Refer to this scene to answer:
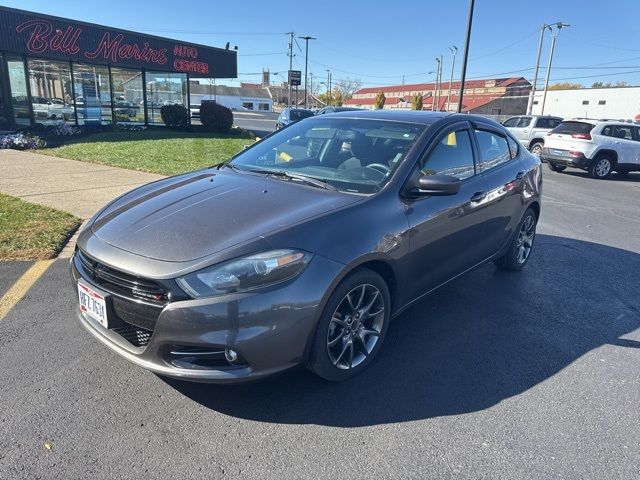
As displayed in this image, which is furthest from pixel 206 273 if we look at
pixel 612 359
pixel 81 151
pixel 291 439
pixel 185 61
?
pixel 185 61

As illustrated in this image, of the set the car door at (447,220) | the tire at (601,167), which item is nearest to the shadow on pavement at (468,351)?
the car door at (447,220)

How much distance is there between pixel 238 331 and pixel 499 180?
118 inches

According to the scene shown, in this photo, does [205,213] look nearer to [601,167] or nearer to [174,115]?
[601,167]

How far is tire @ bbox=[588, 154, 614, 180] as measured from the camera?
47.1ft

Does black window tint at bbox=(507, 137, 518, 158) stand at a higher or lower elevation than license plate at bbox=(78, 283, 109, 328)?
higher

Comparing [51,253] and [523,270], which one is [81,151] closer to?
[51,253]

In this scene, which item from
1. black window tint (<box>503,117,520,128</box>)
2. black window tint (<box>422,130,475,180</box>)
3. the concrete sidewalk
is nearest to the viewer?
black window tint (<box>422,130,475,180</box>)

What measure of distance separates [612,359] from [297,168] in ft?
8.99

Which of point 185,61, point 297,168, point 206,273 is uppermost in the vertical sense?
point 185,61

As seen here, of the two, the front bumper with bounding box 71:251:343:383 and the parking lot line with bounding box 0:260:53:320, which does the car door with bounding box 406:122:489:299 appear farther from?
the parking lot line with bounding box 0:260:53:320

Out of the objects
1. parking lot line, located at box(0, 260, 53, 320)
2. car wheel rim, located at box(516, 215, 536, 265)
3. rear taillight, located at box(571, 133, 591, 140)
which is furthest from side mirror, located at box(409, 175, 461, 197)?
rear taillight, located at box(571, 133, 591, 140)

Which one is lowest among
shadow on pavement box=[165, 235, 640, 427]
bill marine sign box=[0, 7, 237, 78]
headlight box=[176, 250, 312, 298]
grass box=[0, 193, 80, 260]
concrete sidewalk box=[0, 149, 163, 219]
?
shadow on pavement box=[165, 235, 640, 427]

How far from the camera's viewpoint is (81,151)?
1380 cm

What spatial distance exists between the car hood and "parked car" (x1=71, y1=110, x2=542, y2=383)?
0.01 m
